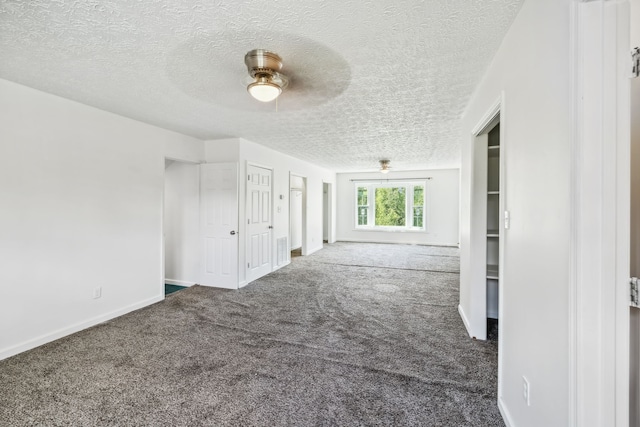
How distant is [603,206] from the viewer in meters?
0.91

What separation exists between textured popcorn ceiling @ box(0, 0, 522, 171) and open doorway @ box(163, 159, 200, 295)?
4.40ft

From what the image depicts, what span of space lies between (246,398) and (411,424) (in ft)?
3.56

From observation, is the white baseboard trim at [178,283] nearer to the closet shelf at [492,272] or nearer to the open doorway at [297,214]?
the open doorway at [297,214]

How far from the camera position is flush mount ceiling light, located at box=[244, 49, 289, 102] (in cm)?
188

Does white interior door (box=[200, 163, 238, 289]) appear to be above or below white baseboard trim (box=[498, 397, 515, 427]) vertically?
→ above

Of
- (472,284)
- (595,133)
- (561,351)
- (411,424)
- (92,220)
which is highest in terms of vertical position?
(595,133)

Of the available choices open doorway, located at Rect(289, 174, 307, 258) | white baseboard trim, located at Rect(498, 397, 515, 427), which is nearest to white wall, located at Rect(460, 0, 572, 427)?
white baseboard trim, located at Rect(498, 397, 515, 427)

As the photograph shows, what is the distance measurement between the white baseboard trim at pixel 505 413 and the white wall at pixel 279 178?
3.60 meters

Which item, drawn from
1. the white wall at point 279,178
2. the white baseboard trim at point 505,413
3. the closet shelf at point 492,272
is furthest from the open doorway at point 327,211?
the white baseboard trim at point 505,413

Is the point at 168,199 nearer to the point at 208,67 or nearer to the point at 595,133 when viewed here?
the point at 208,67

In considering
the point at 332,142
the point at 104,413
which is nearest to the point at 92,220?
the point at 104,413

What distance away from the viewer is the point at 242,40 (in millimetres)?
1748

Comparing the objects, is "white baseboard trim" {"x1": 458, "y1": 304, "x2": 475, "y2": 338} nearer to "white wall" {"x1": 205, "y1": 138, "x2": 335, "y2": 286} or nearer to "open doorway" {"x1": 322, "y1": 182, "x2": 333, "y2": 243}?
"white wall" {"x1": 205, "y1": 138, "x2": 335, "y2": 286}

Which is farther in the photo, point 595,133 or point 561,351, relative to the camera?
point 561,351
